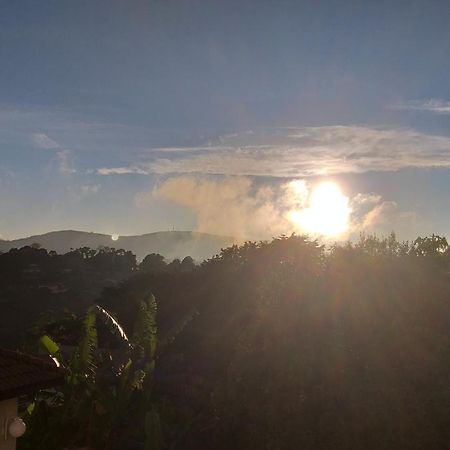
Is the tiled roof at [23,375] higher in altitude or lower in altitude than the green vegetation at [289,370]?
higher

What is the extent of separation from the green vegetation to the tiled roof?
22.3ft

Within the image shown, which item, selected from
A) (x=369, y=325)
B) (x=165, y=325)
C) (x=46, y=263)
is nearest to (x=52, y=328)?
(x=165, y=325)

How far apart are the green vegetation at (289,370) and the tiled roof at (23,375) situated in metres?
6.80

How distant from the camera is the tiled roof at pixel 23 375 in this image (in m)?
8.17

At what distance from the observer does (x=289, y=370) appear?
1888cm

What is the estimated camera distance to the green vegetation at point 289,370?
54.3ft

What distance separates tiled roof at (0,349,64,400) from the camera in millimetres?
8172

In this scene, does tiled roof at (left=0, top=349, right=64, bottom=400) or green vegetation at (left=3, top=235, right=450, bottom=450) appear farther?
green vegetation at (left=3, top=235, right=450, bottom=450)

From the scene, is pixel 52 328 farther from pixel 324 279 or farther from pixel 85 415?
pixel 324 279

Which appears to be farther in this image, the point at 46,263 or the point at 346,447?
the point at 46,263

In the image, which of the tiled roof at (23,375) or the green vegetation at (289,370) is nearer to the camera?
the tiled roof at (23,375)

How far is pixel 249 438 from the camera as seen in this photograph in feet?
57.0

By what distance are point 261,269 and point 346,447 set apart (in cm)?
1647

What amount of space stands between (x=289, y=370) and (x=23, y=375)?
12.2 m
